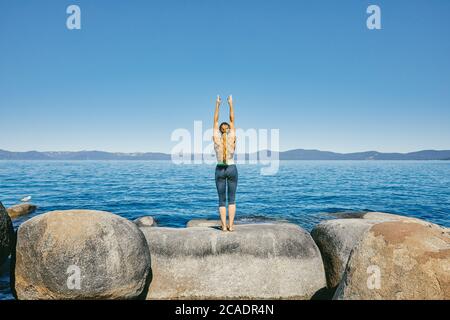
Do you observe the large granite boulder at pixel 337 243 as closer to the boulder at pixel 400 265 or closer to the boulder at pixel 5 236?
the boulder at pixel 400 265

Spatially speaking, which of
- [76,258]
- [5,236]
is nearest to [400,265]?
[76,258]

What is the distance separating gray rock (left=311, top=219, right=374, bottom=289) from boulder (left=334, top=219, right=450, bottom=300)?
2.08 meters

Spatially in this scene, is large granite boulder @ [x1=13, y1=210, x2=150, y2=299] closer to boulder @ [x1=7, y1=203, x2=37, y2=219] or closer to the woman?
the woman

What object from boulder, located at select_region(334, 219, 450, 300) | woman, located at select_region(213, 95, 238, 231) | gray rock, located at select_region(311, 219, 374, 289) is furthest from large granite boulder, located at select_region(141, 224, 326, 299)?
boulder, located at select_region(334, 219, 450, 300)

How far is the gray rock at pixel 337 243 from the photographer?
7176 millimetres

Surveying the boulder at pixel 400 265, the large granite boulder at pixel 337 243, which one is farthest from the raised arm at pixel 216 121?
the boulder at pixel 400 265

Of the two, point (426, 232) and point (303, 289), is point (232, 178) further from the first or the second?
point (426, 232)

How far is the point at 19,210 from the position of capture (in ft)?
65.6

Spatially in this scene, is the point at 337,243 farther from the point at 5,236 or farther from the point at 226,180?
the point at 5,236

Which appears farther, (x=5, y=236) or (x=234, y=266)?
(x=5, y=236)

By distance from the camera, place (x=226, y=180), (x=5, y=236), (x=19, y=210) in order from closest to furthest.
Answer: (x=5, y=236), (x=226, y=180), (x=19, y=210)

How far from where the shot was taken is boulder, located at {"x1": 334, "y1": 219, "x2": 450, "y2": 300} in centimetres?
449

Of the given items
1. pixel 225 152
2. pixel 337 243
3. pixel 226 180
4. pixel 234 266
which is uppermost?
pixel 225 152

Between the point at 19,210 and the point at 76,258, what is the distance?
17.2 metres
